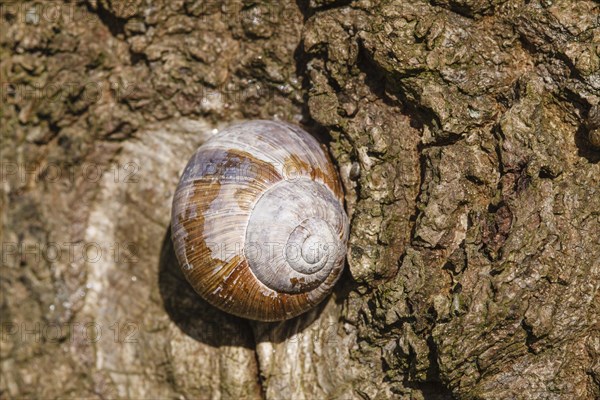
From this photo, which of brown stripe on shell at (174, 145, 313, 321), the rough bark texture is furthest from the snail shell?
the rough bark texture

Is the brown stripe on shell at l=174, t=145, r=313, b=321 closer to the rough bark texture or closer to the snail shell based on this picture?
the snail shell

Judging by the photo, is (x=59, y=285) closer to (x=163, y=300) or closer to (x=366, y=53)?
(x=163, y=300)

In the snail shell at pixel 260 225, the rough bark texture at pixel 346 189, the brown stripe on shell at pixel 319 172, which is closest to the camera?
the rough bark texture at pixel 346 189

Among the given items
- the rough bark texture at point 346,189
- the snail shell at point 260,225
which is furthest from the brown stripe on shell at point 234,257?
the rough bark texture at point 346,189

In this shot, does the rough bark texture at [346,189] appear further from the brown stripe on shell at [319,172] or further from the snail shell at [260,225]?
the snail shell at [260,225]

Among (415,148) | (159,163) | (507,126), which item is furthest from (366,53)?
(159,163)
